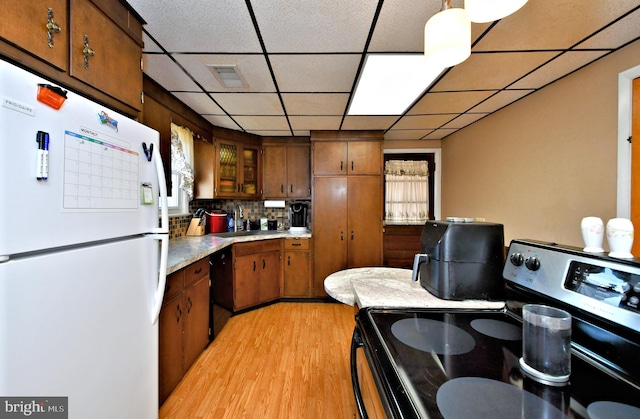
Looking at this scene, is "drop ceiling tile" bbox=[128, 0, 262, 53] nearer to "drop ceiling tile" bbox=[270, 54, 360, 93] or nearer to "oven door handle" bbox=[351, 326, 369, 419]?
"drop ceiling tile" bbox=[270, 54, 360, 93]

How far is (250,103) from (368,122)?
1387mm

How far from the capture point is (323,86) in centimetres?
214

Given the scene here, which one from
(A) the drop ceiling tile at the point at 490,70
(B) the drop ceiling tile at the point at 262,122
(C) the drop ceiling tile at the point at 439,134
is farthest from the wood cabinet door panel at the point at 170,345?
(C) the drop ceiling tile at the point at 439,134

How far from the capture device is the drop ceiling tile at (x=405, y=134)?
3523mm

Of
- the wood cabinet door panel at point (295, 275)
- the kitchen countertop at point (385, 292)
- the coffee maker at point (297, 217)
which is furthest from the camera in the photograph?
the coffee maker at point (297, 217)

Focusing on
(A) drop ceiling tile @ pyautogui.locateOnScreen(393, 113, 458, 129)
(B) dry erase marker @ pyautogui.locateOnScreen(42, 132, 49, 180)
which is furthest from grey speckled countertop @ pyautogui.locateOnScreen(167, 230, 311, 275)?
(A) drop ceiling tile @ pyautogui.locateOnScreen(393, 113, 458, 129)

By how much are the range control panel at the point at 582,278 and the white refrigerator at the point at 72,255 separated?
4.91 ft

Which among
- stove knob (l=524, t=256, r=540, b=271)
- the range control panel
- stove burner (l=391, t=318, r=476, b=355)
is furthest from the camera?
stove knob (l=524, t=256, r=540, b=271)

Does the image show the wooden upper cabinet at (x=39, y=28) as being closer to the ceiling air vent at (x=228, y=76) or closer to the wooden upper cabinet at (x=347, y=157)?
the ceiling air vent at (x=228, y=76)

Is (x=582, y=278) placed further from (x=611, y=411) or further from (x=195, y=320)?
(x=195, y=320)

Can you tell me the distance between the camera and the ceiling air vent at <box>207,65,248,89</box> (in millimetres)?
1867

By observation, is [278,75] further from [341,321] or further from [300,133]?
[341,321]

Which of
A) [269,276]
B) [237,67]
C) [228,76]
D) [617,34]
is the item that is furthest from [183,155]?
[617,34]

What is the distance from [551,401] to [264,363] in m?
2.04
